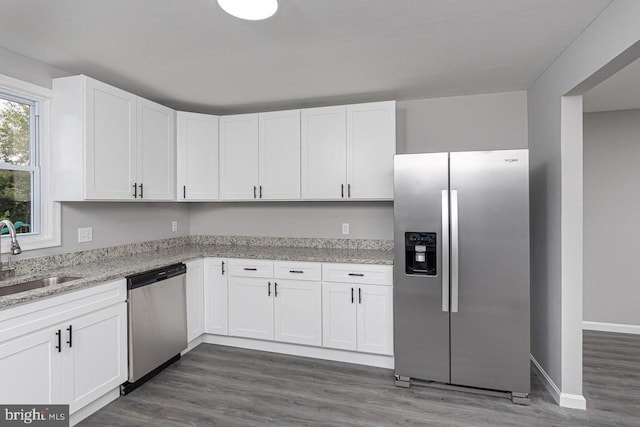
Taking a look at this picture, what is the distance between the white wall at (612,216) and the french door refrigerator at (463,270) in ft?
6.94

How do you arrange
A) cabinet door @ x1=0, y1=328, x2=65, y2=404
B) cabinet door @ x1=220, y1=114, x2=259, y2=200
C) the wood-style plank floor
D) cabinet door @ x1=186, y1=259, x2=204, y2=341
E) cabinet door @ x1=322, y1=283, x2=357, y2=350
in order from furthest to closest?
cabinet door @ x1=220, y1=114, x2=259, y2=200
cabinet door @ x1=186, y1=259, x2=204, y2=341
cabinet door @ x1=322, y1=283, x2=357, y2=350
the wood-style plank floor
cabinet door @ x1=0, y1=328, x2=65, y2=404

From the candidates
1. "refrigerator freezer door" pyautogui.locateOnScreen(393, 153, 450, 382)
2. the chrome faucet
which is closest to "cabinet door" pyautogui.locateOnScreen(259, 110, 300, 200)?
"refrigerator freezer door" pyautogui.locateOnScreen(393, 153, 450, 382)

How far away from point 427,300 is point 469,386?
2.24ft

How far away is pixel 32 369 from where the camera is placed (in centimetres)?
189

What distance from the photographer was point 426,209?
2600 mm

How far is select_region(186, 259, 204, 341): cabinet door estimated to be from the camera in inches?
125

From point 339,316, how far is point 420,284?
0.80 metres

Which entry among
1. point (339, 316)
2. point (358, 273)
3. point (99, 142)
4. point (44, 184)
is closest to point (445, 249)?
point (358, 273)

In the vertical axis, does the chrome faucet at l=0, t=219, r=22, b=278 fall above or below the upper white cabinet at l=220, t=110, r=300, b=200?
below

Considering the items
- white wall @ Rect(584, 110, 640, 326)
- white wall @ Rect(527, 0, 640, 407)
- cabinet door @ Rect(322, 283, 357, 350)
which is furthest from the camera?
white wall @ Rect(584, 110, 640, 326)

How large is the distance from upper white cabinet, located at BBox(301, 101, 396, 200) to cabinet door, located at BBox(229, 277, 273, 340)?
0.99 meters

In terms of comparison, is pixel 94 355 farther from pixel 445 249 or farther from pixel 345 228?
Answer: pixel 445 249

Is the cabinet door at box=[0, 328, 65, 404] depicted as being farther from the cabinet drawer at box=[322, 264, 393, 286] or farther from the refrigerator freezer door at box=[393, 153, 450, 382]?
the refrigerator freezer door at box=[393, 153, 450, 382]

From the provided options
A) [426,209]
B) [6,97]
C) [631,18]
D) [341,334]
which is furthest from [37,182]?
[631,18]
